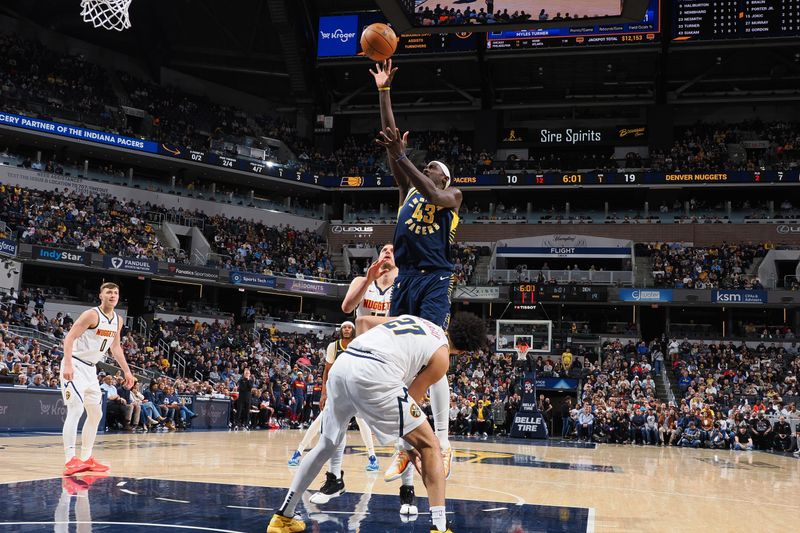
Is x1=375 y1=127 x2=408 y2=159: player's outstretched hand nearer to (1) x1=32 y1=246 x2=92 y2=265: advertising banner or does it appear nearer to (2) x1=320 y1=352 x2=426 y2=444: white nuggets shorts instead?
(2) x1=320 y1=352 x2=426 y2=444: white nuggets shorts

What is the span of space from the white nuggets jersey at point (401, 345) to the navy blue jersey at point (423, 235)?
1.13m

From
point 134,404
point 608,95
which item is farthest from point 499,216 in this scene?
point 134,404

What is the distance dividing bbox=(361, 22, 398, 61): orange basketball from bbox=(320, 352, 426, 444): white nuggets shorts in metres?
3.14

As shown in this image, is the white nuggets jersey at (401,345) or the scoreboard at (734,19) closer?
the white nuggets jersey at (401,345)

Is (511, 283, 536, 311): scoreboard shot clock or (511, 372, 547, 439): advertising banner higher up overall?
(511, 283, 536, 311): scoreboard shot clock

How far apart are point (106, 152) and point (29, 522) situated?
39292mm

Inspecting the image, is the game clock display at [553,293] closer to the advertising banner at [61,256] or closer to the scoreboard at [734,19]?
the scoreboard at [734,19]

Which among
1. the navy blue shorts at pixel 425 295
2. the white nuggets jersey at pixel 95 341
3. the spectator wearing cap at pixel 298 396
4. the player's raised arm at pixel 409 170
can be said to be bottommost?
the spectator wearing cap at pixel 298 396

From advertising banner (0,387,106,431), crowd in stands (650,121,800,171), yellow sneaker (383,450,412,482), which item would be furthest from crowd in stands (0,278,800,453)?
yellow sneaker (383,450,412,482)

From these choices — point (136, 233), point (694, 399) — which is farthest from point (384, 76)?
point (136, 233)

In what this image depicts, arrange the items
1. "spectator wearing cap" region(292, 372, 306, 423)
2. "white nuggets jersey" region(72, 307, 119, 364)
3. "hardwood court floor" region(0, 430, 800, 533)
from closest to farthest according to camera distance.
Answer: "hardwood court floor" region(0, 430, 800, 533) < "white nuggets jersey" region(72, 307, 119, 364) < "spectator wearing cap" region(292, 372, 306, 423)

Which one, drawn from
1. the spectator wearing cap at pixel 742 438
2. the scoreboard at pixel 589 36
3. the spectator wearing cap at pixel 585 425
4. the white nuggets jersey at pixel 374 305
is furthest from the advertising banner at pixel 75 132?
the white nuggets jersey at pixel 374 305

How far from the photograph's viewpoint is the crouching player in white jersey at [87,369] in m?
8.88

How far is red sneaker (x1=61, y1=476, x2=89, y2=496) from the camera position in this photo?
7078mm
